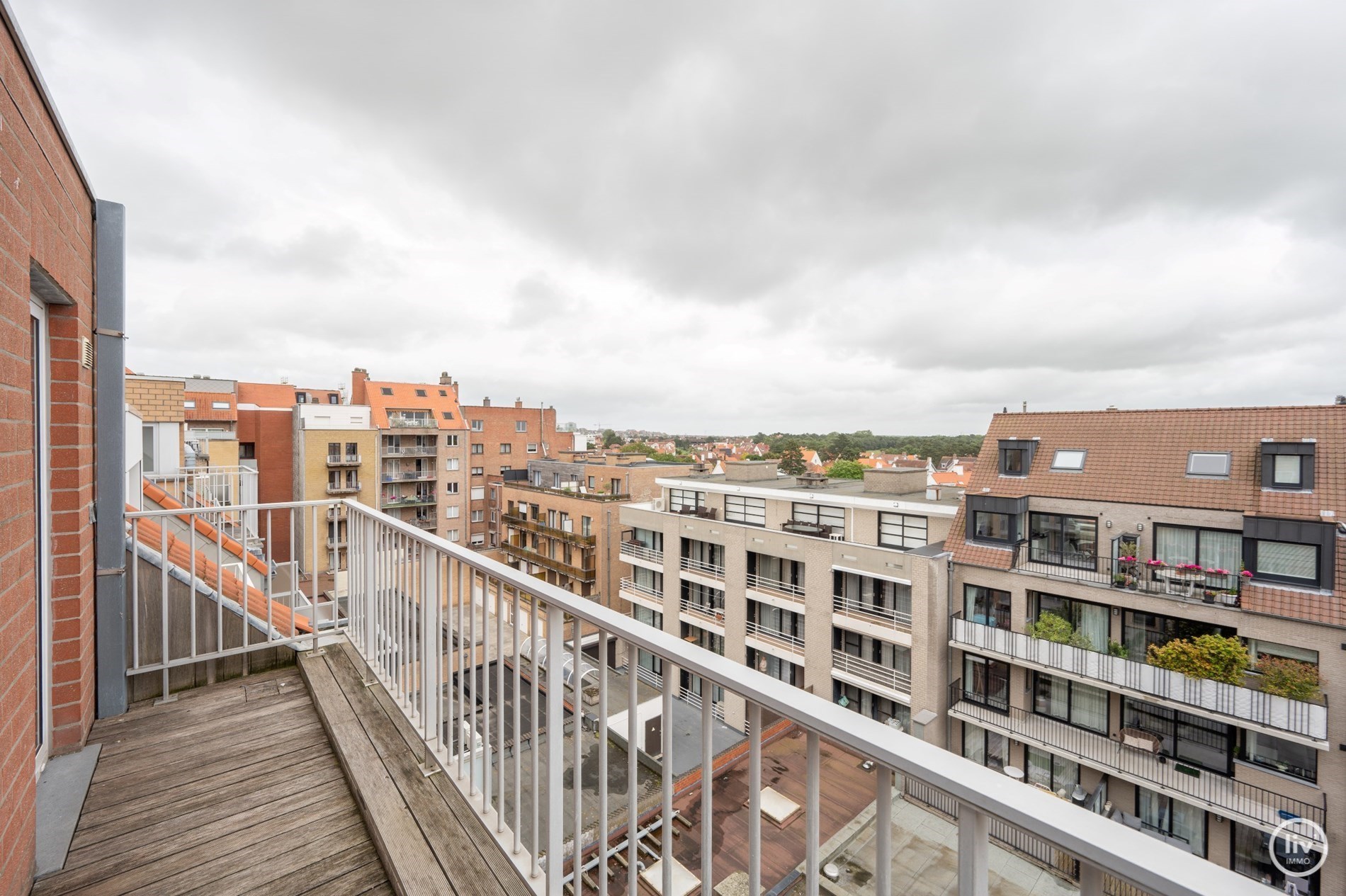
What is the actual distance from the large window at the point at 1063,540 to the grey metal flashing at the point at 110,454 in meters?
14.3

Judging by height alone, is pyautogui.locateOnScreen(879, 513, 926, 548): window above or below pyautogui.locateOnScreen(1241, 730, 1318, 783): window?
above

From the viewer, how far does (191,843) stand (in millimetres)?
1960

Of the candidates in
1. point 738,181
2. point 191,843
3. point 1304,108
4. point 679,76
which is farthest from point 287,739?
point 1304,108

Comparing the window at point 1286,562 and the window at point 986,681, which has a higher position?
the window at point 1286,562

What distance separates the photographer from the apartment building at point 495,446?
93.7ft

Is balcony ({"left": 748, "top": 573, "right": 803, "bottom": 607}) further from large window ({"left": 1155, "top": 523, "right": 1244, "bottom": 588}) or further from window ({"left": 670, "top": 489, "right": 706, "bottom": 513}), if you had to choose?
large window ({"left": 1155, "top": 523, "right": 1244, "bottom": 588})

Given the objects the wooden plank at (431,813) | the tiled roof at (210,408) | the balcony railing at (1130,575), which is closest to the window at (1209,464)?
the balcony railing at (1130,575)

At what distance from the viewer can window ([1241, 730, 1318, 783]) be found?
8906 millimetres

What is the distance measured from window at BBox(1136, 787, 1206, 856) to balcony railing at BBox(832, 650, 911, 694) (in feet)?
14.9

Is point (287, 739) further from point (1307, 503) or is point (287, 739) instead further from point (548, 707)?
point (1307, 503)

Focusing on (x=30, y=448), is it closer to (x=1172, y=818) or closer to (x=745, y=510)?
(x=745, y=510)

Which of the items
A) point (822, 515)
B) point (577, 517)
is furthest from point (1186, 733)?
point (577, 517)

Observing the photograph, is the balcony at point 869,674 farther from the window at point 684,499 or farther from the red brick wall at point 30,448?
the red brick wall at point 30,448

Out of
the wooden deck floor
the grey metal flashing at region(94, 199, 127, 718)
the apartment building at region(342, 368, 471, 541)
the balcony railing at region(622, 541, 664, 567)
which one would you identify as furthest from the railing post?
the apartment building at region(342, 368, 471, 541)
